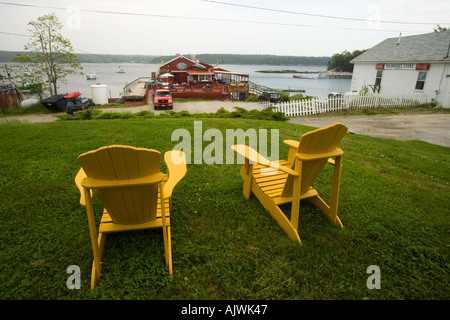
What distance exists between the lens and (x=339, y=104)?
633 inches

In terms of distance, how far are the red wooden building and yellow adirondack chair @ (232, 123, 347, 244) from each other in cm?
2625

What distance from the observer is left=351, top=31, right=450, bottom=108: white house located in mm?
17047

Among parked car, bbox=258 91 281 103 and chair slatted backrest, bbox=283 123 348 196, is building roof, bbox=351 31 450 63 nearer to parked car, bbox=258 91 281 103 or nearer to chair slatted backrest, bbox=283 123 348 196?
parked car, bbox=258 91 281 103

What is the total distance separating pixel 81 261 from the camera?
250cm

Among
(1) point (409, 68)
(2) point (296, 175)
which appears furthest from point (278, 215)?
(1) point (409, 68)

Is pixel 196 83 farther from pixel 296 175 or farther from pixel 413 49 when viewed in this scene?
pixel 296 175

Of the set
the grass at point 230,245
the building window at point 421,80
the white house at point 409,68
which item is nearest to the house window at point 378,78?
the white house at point 409,68

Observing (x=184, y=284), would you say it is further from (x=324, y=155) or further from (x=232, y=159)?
(x=232, y=159)

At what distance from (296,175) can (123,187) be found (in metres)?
1.72

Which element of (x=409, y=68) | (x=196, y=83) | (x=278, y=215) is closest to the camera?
(x=278, y=215)

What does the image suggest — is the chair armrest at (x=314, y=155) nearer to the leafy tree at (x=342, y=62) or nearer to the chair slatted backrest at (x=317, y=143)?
the chair slatted backrest at (x=317, y=143)

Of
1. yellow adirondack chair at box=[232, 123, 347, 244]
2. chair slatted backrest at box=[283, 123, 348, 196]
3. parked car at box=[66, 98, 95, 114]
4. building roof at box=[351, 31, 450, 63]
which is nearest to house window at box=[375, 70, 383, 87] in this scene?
building roof at box=[351, 31, 450, 63]

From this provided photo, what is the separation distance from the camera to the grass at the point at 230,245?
223cm
